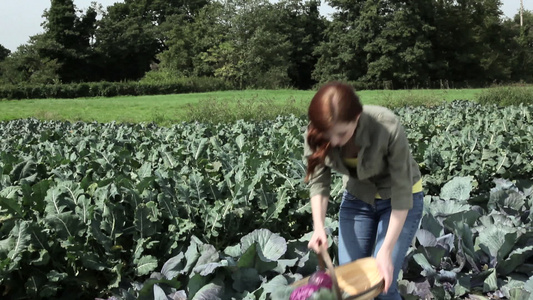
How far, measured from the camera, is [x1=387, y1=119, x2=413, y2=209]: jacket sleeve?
2.29 meters

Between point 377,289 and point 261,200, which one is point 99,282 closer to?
point 261,200

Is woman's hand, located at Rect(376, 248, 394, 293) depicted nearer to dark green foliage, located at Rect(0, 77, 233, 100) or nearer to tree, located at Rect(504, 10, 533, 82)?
dark green foliage, located at Rect(0, 77, 233, 100)

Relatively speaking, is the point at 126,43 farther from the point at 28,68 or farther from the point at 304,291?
the point at 304,291

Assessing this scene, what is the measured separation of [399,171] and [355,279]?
55 cm

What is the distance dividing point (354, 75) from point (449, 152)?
50.6 meters

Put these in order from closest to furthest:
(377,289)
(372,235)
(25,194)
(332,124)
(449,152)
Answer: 1. (332,124)
2. (377,289)
3. (372,235)
4. (25,194)
5. (449,152)

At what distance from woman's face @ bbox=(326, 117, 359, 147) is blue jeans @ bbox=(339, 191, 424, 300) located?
0.61 meters

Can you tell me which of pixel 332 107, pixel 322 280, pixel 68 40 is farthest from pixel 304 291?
pixel 68 40

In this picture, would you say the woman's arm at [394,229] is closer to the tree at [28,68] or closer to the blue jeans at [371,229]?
the blue jeans at [371,229]

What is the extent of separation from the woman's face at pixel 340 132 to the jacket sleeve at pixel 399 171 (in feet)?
0.80

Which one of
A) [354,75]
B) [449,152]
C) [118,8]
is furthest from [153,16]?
[449,152]

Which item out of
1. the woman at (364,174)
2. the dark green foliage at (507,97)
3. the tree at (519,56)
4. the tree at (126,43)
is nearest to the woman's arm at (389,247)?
the woman at (364,174)

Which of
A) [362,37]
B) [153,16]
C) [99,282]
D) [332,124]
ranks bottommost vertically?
[99,282]

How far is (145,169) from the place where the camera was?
15.9ft
